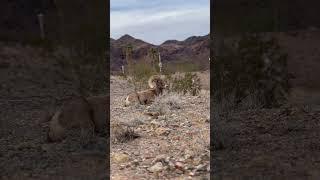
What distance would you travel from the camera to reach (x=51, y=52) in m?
12.0

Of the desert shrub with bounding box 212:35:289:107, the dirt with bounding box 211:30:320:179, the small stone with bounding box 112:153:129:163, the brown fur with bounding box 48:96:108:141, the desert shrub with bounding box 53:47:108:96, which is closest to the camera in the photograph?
the dirt with bounding box 211:30:320:179

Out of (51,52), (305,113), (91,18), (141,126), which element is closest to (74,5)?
(91,18)

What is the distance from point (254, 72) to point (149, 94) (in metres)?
2.13

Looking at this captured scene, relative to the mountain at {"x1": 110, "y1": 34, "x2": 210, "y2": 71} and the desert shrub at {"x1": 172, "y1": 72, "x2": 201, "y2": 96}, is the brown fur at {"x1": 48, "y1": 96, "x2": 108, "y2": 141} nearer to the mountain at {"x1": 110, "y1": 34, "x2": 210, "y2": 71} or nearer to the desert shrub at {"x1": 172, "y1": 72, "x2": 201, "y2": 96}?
the desert shrub at {"x1": 172, "y1": 72, "x2": 201, "y2": 96}

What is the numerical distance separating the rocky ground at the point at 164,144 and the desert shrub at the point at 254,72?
0.54m

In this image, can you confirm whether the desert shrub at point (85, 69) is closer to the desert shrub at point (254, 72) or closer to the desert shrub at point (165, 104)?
the desert shrub at point (165, 104)

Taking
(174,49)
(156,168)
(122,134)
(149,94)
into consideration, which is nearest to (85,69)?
(149,94)

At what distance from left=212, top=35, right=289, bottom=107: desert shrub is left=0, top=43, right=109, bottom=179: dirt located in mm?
2654

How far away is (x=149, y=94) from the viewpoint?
1179 cm

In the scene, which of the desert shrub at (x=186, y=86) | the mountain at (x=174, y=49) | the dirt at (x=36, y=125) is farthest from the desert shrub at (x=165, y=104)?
the mountain at (x=174, y=49)

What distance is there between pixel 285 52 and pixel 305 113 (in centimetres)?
201

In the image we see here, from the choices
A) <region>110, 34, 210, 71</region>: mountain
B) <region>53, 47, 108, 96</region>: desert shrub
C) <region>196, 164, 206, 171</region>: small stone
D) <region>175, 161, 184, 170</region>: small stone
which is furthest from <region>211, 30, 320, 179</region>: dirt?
<region>110, 34, 210, 71</region>: mountain

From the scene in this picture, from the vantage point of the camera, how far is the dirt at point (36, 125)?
6.38 metres

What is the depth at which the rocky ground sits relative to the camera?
250 inches
